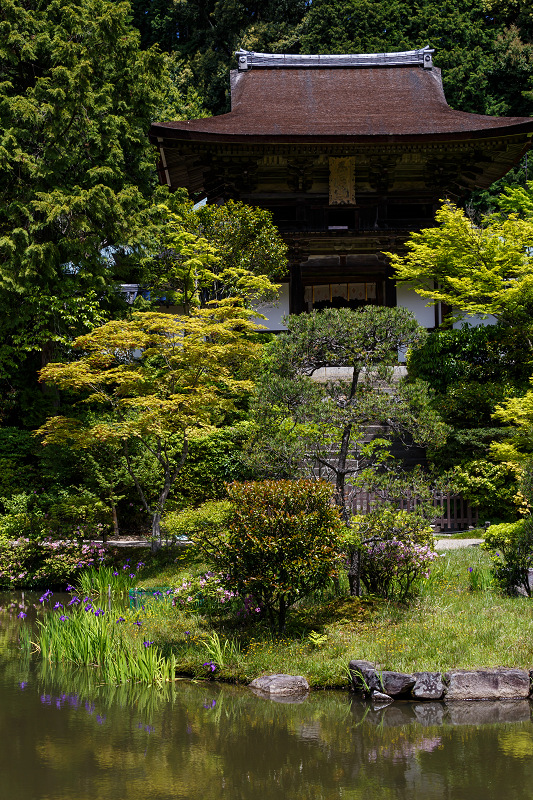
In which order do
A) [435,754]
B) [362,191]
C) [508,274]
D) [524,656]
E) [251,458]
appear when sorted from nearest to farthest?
[435,754] → [524,656] → [251,458] → [508,274] → [362,191]

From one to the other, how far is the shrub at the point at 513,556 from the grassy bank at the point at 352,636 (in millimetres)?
248

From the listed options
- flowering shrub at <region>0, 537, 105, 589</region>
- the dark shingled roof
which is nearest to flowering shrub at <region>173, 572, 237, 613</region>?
flowering shrub at <region>0, 537, 105, 589</region>

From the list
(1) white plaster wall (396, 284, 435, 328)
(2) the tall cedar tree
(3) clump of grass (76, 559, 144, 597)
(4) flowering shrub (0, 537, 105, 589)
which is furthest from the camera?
(1) white plaster wall (396, 284, 435, 328)

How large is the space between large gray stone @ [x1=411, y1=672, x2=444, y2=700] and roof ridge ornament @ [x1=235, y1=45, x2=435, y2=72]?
25.3 metres

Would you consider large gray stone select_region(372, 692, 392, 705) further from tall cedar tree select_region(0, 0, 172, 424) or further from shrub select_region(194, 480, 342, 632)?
tall cedar tree select_region(0, 0, 172, 424)

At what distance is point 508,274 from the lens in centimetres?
1872

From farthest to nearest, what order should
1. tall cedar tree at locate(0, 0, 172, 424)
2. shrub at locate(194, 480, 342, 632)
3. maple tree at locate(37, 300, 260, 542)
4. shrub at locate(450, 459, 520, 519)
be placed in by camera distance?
tall cedar tree at locate(0, 0, 172, 424)
shrub at locate(450, 459, 520, 519)
maple tree at locate(37, 300, 260, 542)
shrub at locate(194, 480, 342, 632)

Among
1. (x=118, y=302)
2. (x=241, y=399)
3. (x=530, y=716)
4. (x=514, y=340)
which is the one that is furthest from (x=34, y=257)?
(x=530, y=716)

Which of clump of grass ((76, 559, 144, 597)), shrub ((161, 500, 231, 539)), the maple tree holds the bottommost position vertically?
clump of grass ((76, 559, 144, 597))

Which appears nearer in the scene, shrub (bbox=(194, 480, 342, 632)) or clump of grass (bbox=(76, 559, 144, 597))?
shrub (bbox=(194, 480, 342, 632))

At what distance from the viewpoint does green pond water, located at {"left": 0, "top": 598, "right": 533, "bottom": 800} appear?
6445 millimetres

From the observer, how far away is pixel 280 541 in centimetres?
951

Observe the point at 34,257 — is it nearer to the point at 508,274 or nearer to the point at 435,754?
the point at 508,274

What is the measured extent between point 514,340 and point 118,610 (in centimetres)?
1092
